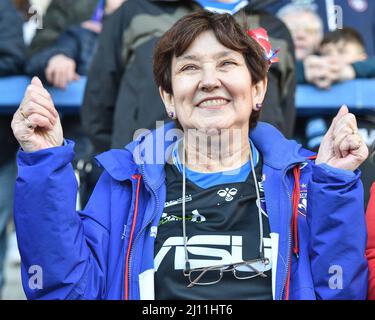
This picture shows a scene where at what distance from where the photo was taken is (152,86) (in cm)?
357

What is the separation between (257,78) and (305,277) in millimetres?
734

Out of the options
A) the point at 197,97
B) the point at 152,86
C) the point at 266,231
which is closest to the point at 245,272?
the point at 266,231

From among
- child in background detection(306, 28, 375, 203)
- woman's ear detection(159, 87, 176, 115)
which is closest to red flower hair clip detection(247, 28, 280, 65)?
woman's ear detection(159, 87, 176, 115)

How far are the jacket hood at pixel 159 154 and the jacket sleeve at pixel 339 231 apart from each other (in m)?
0.28

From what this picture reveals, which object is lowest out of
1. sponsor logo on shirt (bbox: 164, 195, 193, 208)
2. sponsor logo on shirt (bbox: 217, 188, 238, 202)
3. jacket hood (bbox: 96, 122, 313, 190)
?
sponsor logo on shirt (bbox: 164, 195, 193, 208)

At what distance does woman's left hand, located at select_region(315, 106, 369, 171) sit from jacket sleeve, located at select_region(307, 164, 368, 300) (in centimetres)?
4

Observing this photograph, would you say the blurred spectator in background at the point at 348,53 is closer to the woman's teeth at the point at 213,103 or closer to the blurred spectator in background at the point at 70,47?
the blurred spectator in background at the point at 70,47

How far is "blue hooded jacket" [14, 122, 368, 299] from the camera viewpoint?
2404 mm

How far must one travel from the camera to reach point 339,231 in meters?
2.39

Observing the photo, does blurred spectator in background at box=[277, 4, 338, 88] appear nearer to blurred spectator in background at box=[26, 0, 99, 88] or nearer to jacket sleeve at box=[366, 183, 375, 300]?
blurred spectator in background at box=[26, 0, 99, 88]

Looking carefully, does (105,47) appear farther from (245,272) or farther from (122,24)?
(245,272)

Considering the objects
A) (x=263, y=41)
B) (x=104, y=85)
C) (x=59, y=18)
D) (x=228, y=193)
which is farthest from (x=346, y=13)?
(x=228, y=193)

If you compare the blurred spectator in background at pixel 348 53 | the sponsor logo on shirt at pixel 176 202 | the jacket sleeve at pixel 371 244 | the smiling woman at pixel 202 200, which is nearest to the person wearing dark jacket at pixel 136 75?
the blurred spectator in background at pixel 348 53

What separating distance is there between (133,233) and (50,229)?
0.92ft
